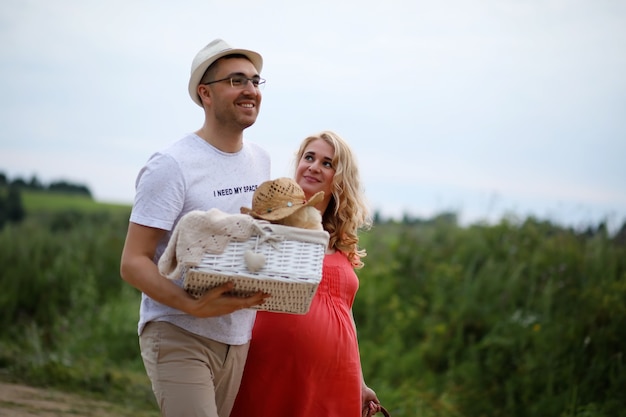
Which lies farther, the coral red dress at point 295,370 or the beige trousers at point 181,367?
the coral red dress at point 295,370

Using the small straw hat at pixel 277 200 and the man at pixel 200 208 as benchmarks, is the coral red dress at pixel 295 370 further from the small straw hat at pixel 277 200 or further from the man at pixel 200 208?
the small straw hat at pixel 277 200

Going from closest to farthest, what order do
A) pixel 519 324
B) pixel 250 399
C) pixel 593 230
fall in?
pixel 250 399 → pixel 519 324 → pixel 593 230

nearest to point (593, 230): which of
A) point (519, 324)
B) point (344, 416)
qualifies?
point (519, 324)

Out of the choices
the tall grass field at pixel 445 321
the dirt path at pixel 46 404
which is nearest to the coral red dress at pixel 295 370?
the dirt path at pixel 46 404

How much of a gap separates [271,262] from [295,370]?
3.92 feet

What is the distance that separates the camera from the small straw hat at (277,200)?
2.90m

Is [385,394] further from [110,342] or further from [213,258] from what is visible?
[213,258]

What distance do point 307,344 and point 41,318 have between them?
26.8ft

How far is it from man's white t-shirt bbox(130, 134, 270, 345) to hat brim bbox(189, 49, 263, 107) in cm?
25

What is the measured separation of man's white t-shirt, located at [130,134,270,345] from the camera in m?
3.02

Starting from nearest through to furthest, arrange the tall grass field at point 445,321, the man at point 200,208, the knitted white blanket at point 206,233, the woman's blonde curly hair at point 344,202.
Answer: the knitted white blanket at point 206,233, the man at point 200,208, the woman's blonde curly hair at point 344,202, the tall grass field at point 445,321

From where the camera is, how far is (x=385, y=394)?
7.23 metres

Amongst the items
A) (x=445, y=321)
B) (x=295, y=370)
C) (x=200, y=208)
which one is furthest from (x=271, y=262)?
(x=445, y=321)

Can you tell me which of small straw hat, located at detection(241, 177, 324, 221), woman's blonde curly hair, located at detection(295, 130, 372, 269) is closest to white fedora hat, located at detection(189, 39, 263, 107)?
small straw hat, located at detection(241, 177, 324, 221)
